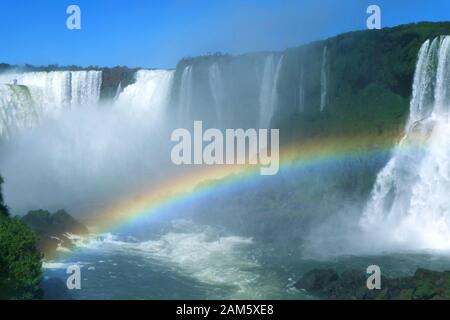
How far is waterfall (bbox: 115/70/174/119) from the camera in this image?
5078 cm

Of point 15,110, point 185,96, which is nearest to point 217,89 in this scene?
point 185,96

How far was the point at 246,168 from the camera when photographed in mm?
39750

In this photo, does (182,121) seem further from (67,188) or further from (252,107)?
(67,188)

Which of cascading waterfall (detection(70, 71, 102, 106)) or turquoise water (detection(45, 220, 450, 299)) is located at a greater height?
cascading waterfall (detection(70, 71, 102, 106))

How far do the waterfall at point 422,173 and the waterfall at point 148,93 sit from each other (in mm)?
24881

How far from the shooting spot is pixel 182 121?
156 ft

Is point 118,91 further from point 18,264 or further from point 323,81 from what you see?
point 18,264

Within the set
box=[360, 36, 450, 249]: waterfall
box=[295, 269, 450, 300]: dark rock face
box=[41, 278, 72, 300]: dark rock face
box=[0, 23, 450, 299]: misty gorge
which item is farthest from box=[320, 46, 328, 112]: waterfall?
box=[41, 278, 72, 300]: dark rock face

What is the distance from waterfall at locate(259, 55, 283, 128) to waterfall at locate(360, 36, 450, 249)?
452 inches

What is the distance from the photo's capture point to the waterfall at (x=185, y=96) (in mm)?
46906

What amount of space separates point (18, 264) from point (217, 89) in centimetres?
3033

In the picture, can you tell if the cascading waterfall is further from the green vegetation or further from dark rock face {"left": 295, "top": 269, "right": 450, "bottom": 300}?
dark rock face {"left": 295, "top": 269, "right": 450, "bottom": 300}
